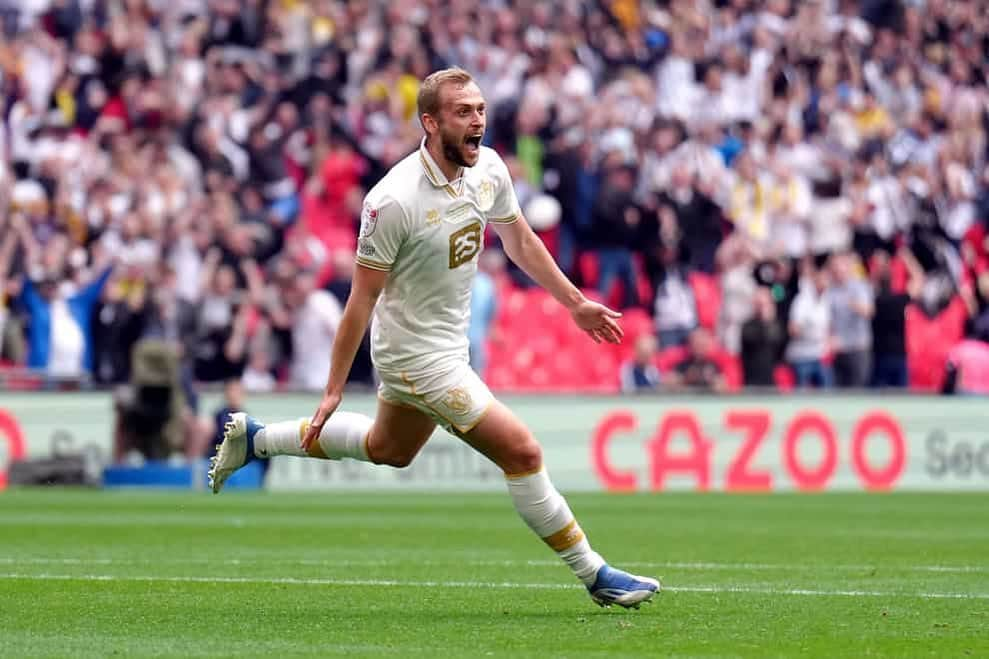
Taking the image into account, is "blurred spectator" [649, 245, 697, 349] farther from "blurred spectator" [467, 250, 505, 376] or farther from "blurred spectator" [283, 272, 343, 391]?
"blurred spectator" [283, 272, 343, 391]

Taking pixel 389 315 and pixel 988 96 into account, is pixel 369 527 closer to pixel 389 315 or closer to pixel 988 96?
pixel 389 315

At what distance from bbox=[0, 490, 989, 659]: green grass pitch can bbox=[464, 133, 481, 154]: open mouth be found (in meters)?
2.01

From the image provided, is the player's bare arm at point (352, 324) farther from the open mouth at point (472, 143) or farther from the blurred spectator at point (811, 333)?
the blurred spectator at point (811, 333)

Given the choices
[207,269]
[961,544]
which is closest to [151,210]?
[207,269]

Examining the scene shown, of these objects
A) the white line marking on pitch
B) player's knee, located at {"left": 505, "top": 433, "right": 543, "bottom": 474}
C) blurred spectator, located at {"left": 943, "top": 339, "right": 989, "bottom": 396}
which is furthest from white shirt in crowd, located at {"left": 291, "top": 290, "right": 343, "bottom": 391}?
player's knee, located at {"left": 505, "top": 433, "right": 543, "bottom": 474}

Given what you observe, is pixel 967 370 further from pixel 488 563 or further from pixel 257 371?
pixel 488 563

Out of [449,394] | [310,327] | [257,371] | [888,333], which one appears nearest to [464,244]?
[449,394]

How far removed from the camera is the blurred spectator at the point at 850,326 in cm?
2316

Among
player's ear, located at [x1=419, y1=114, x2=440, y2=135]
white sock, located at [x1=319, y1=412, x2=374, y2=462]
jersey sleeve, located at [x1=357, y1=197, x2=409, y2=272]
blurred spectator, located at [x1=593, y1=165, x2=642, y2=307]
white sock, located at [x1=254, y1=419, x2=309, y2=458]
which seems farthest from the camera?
blurred spectator, located at [x1=593, y1=165, x2=642, y2=307]

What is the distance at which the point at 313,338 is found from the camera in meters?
21.6

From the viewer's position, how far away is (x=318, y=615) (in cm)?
820

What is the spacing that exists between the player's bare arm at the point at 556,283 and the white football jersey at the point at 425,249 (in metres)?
0.15

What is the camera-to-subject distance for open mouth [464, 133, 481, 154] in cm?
823

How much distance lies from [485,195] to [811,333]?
15184 millimetres
